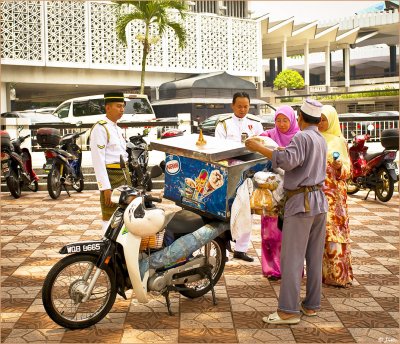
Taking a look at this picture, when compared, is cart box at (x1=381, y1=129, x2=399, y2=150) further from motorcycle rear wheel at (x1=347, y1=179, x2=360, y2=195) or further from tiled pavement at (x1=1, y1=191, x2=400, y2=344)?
tiled pavement at (x1=1, y1=191, x2=400, y2=344)

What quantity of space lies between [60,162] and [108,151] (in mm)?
5562

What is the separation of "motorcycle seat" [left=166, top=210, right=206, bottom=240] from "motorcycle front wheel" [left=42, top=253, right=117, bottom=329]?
1.97 feet

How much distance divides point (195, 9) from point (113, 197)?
36.0 meters

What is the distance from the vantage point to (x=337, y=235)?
5.04m

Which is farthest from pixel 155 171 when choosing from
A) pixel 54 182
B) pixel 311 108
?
pixel 54 182

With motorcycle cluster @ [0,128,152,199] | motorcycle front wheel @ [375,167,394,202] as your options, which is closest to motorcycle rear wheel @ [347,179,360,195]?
motorcycle front wheel @ [375,167,394,202]

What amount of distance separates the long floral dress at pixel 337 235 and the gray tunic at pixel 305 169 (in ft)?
3.04

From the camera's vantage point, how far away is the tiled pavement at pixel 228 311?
3840 mm

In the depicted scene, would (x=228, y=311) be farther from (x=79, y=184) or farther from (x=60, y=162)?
(x=79, y=184)

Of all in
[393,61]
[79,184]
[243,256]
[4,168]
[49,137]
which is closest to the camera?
[243,256]

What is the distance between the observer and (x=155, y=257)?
4.16m

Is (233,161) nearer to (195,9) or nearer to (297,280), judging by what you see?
(297,280)

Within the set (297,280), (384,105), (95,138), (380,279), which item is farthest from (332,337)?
(384,105)

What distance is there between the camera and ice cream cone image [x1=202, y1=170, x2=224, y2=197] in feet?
13.7
